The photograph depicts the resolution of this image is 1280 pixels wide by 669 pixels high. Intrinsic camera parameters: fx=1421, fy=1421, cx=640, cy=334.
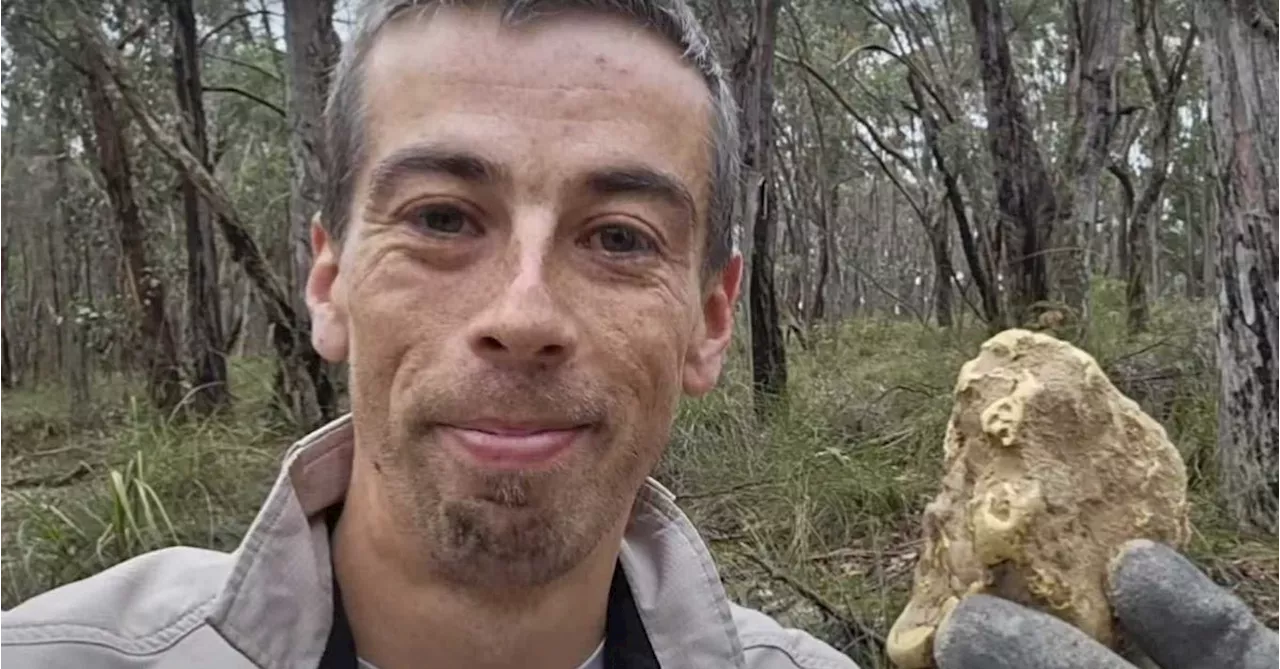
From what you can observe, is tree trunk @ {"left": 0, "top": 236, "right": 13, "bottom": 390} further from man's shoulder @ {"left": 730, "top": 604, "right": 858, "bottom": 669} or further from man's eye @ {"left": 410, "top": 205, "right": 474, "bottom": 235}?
man's eye @ {"left": 410, "top": 205, "right": 474, "bottom": 235}

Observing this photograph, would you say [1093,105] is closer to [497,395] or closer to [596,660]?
[596,660]

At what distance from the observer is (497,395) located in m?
1.50

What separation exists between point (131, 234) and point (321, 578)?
918cm

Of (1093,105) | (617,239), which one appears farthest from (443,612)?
(1093,105)

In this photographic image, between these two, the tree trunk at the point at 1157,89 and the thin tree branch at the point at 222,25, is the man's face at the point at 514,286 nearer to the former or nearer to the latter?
the thin tree branch at the point at 222,25

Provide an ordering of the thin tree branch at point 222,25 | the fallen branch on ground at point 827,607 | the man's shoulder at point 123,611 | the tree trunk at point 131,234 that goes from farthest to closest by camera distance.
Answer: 1. the thin tree branch at point 222,25
2. the tree trunk at point 131,234
3. the fallen branch on ground at point 827,607
4. the man's shoulder at point 123,611

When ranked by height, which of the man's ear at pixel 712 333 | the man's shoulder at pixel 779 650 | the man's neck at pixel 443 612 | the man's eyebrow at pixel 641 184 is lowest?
the man's shoulder at pixel 779 650

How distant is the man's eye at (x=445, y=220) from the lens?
1.57 m

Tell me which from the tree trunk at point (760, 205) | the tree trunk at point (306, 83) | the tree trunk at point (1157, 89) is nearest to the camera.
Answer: the tree trunk at point (306, 83)

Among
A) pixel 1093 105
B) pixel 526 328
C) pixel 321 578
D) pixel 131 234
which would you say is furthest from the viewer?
pixel 1093 105

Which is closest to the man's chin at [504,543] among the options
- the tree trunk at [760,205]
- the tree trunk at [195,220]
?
the tree trunk at [760,205]

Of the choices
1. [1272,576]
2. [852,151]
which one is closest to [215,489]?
[1272,576]

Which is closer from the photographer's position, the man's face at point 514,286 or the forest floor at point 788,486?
the man's face at point 514,286

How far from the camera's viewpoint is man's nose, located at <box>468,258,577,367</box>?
1472 mm
